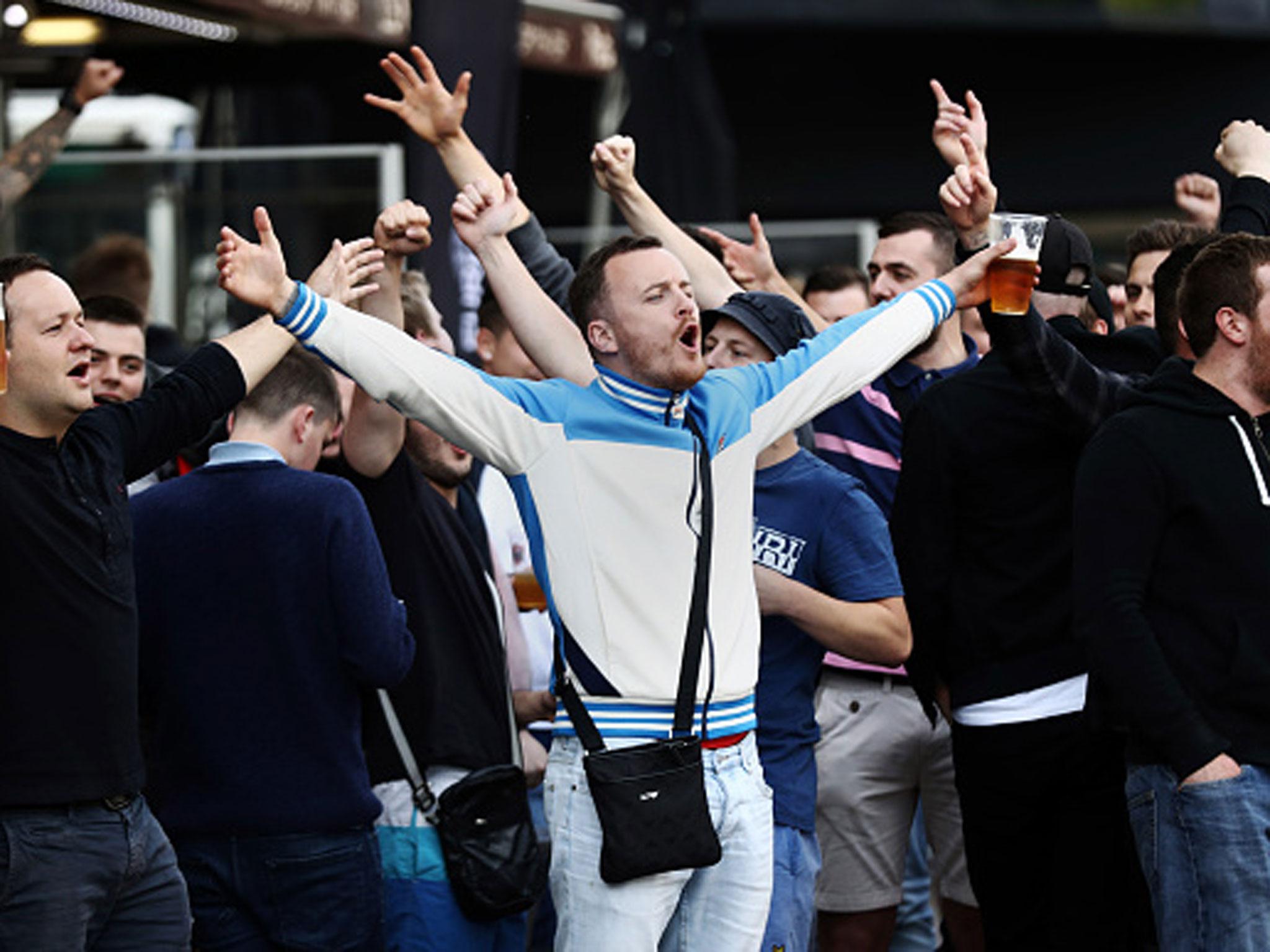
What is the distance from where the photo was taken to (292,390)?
5.21 meters

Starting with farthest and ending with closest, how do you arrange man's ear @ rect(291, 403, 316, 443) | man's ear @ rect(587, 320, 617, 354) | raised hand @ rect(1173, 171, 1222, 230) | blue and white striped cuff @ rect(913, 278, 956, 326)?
raised hand @ rect(1173, 171, 1222, 230) → man's ear @ rect(291, 403, 316, 443) → blue and white striped cuff @ rect(913, 278, 956, 326) → man's ear @ rect(587, 320, 617, 354)

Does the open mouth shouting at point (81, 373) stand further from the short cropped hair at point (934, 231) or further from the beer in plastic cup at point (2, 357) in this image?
the short cropped hair at point (934, 231)

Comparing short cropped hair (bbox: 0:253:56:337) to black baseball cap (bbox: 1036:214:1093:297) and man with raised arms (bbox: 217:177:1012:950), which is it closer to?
man with raised arms (bbox: 217:177:1012:950)

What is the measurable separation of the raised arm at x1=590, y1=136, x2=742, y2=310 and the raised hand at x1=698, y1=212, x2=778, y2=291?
0.17m

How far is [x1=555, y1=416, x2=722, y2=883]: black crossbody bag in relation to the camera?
430 cm

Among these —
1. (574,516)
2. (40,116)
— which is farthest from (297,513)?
(40,116)

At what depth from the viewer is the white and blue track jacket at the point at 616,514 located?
4.39 m

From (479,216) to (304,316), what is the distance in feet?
2.82

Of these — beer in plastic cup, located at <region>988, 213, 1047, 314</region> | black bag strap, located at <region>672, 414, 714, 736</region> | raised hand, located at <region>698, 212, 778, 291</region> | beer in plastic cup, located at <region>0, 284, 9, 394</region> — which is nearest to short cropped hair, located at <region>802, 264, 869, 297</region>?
raised hand, located at <region>698, 212, 778, 291</region>

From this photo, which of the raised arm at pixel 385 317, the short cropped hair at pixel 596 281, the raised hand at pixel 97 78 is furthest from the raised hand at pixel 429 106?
the raised hand at pixel 97 78

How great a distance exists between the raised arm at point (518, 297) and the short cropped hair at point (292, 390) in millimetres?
500

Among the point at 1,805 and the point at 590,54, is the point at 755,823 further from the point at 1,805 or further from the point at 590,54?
the point at 590,54

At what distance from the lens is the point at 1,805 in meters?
4.27

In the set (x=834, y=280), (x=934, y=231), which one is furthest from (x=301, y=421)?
(x=834, y=280)
